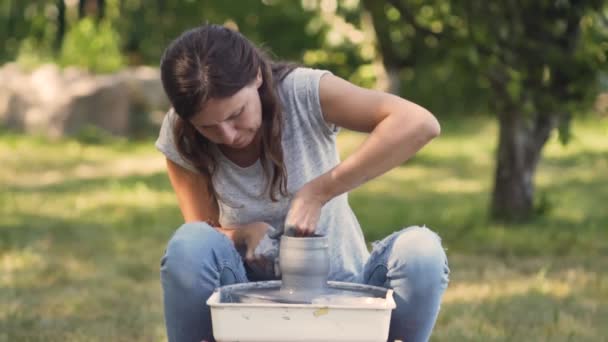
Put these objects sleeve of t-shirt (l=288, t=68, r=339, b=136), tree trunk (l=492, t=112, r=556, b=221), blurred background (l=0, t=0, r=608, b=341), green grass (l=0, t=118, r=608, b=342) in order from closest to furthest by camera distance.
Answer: sleeve of t-shirt (l=288, t=68, r=339, b=136)
green grass (l=0, t=118, r=608, b=342)
blurred background (l=0, t=0, r=608, b=341)
tree trunk (l=492, t=112, r=556, b=221)

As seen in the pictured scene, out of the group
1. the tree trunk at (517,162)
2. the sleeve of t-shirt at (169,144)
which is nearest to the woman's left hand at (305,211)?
the sleeve of t-shirt at (169,144)

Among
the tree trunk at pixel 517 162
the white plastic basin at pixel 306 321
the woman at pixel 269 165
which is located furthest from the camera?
the tree trunk at pixel 517 162

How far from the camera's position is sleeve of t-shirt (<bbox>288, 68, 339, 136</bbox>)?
8.46ft

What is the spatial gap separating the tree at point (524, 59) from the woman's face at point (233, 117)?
230 centimetres

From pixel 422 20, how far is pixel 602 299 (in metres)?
2.01

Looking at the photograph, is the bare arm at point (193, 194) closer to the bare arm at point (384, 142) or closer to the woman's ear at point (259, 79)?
the woman's ear at point (259, 79)

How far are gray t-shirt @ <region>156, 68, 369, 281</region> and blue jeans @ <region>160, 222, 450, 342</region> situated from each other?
0.20 meters

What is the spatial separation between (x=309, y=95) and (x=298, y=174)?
0.67ft

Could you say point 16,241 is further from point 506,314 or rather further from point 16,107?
point 16,107

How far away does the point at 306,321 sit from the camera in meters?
2.05

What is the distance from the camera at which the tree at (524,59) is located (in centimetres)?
466

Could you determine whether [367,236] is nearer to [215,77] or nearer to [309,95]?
Answer: [309,95]

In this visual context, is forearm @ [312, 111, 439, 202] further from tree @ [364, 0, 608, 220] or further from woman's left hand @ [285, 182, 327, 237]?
tree @ [364, 0, 608, 220]

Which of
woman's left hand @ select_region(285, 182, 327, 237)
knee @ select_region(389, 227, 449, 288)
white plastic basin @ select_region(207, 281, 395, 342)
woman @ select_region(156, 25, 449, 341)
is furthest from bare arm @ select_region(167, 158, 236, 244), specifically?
white plastic basin @ select_region(207, 281, 395, 342)
